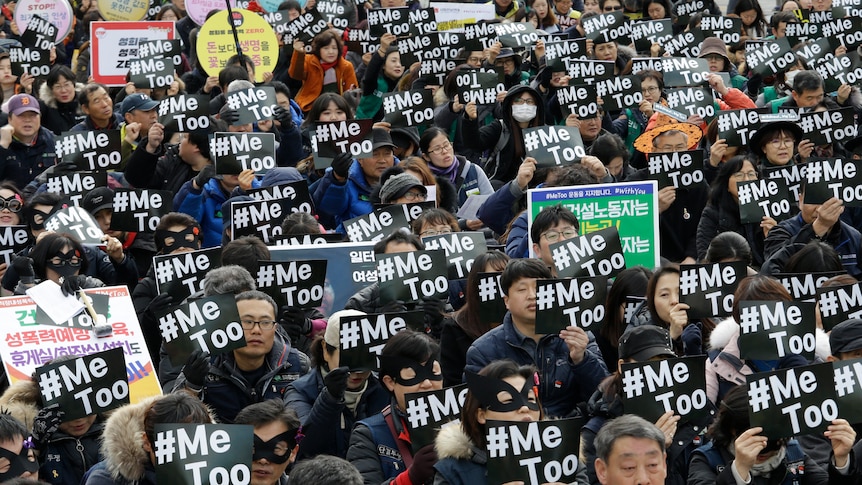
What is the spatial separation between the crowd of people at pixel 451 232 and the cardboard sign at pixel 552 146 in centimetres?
8

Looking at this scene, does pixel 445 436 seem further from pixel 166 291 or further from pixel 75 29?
pixel 75 29

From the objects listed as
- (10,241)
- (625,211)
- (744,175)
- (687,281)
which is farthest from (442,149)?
(687,281)

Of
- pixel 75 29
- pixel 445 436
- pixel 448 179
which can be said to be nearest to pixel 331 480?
pixel 445 436

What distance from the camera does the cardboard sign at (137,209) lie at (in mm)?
10844

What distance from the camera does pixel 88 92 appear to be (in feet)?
45.4

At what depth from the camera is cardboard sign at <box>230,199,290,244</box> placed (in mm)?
10562

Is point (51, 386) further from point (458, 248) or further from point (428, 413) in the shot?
point (458, 248)

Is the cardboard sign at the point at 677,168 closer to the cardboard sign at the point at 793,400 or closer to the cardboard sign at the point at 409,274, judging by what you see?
the cardboard sign at the point at 409,274

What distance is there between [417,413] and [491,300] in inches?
69.9

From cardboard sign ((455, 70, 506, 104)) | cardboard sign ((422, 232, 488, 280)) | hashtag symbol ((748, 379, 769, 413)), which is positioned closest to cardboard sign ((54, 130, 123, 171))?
cardboard sign ((455, 70, 506, 104))

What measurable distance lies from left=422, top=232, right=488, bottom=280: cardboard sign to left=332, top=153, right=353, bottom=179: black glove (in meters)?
2.46

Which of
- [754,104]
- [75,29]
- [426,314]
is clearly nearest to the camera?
[426,314]

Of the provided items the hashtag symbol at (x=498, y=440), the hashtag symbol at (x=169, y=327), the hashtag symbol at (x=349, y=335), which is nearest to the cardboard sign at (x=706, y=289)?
the hashtag symbol at (x=349, y=335)

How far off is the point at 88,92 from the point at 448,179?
3.93 metres
